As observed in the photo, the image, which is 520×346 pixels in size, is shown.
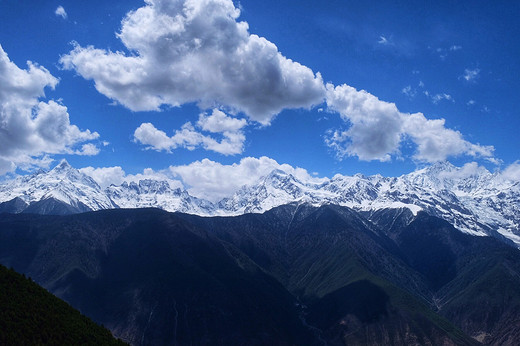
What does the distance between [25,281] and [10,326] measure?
27.4m

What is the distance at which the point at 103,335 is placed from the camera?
133875 mm

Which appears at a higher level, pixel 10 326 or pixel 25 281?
pixel 25 281

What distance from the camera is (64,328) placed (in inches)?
4904

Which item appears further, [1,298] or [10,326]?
[1,298]

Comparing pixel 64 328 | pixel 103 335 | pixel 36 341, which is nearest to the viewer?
pixel 36 341

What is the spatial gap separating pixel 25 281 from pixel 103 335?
97.7 feet

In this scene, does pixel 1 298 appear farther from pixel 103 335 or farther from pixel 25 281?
pixel 103 335

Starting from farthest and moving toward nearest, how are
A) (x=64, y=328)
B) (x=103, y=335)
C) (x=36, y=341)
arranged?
(x=103, y=335), (x=64, y=328), (x=36, y=341)

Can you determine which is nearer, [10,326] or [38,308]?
[10,326]

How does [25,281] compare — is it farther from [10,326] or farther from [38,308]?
[10,326]

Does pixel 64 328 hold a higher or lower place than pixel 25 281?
lower

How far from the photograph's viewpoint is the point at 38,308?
5069 inches

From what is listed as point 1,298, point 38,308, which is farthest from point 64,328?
point 1,298

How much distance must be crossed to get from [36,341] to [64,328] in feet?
35.6
